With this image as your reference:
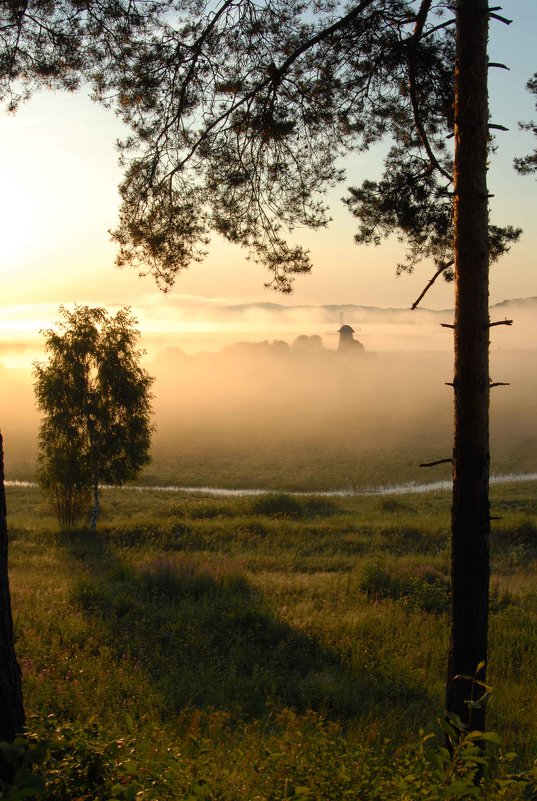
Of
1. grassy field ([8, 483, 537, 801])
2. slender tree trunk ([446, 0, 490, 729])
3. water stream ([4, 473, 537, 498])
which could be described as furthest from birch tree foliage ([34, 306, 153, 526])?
slender tree trunk ([446, 0, 490, 729])

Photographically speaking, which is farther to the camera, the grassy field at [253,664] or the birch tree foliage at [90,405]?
the birch tree foliage at [90,405]

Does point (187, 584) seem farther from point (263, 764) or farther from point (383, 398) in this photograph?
point (383, 398)

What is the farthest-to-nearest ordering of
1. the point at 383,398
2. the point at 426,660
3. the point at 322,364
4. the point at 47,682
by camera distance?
the point at 322,364, the point at 383,398, the point at 426,660, the point at 47,682

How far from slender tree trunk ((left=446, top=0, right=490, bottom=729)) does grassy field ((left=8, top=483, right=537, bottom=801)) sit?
1338 millimetres

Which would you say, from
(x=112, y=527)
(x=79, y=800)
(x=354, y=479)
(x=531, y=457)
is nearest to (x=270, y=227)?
(x=79, y=800)

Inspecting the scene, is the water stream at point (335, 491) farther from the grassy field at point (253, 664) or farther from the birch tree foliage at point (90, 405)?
the grassy field at point (253, 664)

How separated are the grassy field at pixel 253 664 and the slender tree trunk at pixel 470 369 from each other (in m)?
1.34

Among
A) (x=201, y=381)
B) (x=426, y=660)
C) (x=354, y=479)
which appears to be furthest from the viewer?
(x=201, y=381)

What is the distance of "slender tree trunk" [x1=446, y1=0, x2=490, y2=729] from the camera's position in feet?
23.2

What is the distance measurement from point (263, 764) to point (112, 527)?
23.6 meters

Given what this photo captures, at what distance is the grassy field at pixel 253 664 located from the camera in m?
5.18

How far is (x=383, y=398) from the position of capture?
10931 centimetres

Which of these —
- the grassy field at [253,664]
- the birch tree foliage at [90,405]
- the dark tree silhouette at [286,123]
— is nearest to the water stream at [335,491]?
the birch tree foliage at [90,405]

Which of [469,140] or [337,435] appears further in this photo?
[337,435]
